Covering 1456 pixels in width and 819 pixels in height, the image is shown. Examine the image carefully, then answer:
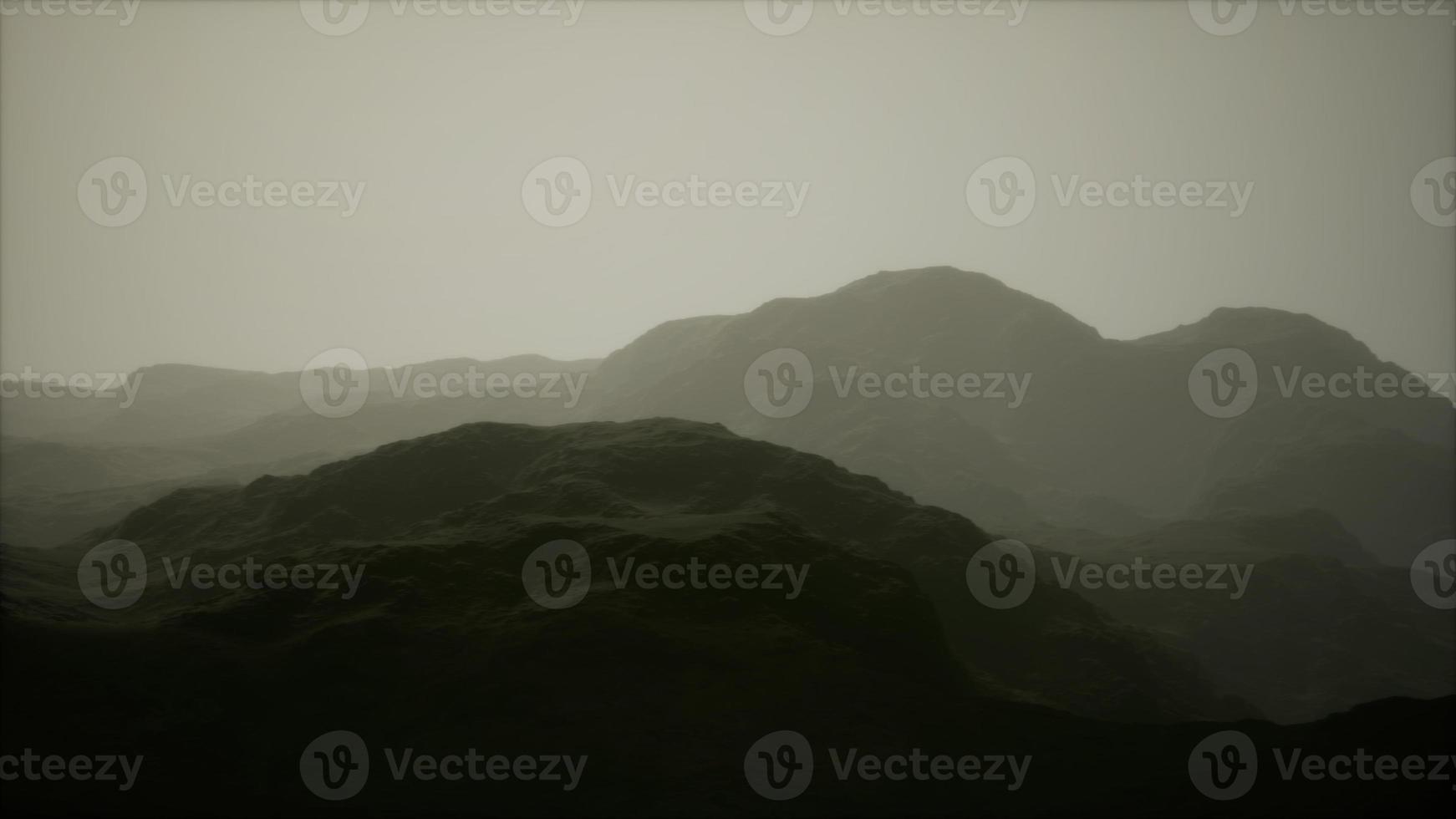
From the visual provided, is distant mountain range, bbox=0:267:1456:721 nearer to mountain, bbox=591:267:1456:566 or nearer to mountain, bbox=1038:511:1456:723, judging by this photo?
mountain, bbox=1038:511:1456:723

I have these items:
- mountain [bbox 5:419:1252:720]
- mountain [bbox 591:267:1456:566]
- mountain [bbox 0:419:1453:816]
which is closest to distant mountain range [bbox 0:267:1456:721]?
mountain [bbox 5:419:1252:720]

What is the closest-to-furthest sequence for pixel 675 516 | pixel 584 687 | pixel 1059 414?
pixel 584 687
pixel 675 516
pixel 1059 414

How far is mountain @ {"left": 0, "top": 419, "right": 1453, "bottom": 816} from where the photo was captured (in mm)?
18000

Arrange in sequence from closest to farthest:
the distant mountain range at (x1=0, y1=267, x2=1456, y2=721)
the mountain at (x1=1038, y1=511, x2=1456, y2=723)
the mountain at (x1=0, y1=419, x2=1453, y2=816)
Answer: the mountain at (x1=0, y1=419, x2=1453, y2=816) → the distant mountain range at (x1=0, y1=267, x2=1456, y2=721) → the mountain at (x1=1038, y1=511, x2=1456, y2=723)

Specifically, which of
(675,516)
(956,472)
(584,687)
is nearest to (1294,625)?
(956,472)

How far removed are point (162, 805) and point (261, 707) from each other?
2909 millimetres

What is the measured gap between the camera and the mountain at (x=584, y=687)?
59.1 ft

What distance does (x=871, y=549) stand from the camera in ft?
101

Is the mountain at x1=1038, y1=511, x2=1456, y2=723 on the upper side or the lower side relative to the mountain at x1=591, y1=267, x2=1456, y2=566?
lower

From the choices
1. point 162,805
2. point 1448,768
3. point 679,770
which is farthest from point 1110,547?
point 162,805

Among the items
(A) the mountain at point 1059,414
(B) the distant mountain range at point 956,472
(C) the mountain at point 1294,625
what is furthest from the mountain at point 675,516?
(A) the mountain at point 1059,414

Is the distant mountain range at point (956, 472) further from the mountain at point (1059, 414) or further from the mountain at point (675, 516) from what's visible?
the mountain at point (1059, 414)

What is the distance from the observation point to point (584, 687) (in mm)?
20203

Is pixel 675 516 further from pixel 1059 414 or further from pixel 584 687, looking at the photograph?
pixel 1059 414
